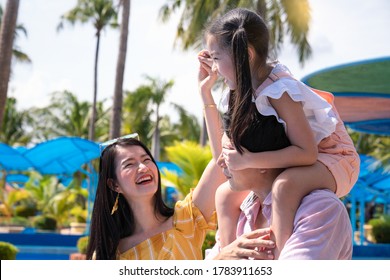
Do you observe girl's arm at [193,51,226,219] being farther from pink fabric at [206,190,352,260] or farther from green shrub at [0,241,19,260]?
green shrub at [0,241,19,260]

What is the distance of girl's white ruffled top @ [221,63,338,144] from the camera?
188 cm

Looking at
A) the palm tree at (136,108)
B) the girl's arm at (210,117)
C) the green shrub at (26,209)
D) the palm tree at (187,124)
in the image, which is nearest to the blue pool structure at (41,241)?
the green shrub at (26,209)

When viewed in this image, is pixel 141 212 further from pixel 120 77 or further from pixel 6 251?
pixel 120 77

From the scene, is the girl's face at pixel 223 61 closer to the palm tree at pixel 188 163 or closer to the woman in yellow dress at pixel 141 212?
the woman in yellow dress at pixel 141 212

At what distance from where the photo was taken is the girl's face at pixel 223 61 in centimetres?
196

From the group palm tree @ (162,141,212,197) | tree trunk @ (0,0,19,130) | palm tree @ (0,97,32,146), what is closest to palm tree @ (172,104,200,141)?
palm tree @ (0,97,32,146)

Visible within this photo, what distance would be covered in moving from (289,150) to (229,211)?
0.34 m

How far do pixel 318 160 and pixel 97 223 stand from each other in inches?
51.1

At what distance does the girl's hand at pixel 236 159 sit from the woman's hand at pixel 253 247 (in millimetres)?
191

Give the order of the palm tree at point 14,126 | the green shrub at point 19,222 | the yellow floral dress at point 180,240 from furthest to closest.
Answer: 1. the palm tree at point 14,126
2. the green shrub at point 19,222
3. the yellow floral dress at point 180,240

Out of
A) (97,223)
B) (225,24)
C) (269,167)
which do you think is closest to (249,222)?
(269,167)

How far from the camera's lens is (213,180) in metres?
2.75

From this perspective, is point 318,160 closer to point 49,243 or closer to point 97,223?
point 97,223
